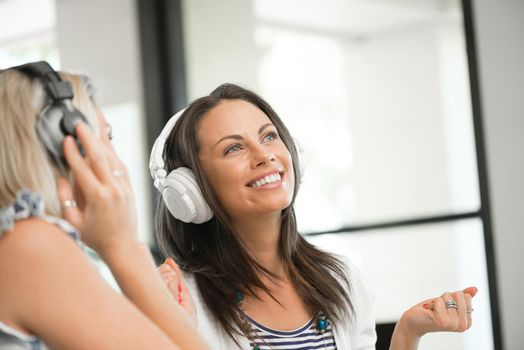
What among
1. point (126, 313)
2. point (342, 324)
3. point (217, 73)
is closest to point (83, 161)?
point (126, 313)

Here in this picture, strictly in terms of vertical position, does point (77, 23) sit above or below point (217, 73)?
above

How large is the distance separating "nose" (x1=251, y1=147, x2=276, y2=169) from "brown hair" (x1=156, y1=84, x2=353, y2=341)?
0.10 meters

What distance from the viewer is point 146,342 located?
3.06 ft

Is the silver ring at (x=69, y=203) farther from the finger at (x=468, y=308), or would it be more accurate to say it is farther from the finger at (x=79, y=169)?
the finger at (x=468, y=308)

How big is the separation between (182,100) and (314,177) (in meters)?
1.00

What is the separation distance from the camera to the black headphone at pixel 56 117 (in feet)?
3.21

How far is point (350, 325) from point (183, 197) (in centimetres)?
50

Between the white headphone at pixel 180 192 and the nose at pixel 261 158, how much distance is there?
151 millimetres

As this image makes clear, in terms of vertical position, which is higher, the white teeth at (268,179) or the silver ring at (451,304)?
the white teeth at (268,179)

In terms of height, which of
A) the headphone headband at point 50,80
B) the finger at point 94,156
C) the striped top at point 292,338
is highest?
the headphone headband at point 50,80

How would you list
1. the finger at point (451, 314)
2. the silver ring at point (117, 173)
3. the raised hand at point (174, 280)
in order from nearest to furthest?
1. the silver ring at point (117, 173)
2. the raised hand at point (174, 280)
3. the finger at point (451, 314)

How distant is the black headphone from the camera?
0.98m

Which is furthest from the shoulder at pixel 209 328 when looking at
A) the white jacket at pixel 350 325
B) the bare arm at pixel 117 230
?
the bare arm at pixel 117 230

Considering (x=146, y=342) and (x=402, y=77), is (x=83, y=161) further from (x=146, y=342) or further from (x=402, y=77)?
(x=402, y=77)
